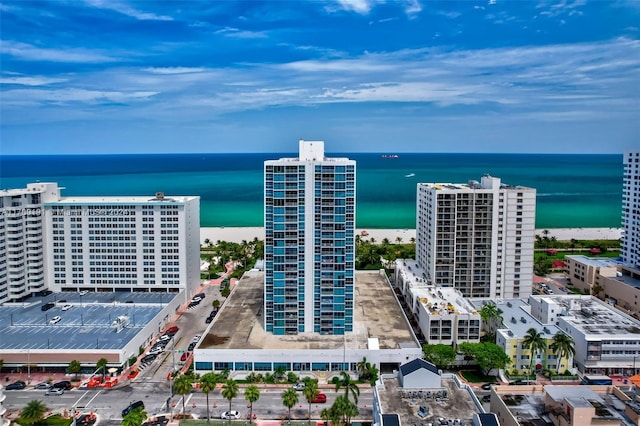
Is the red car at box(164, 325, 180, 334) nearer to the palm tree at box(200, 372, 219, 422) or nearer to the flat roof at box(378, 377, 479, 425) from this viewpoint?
the palm tree at box(200, 372, 219, 422)

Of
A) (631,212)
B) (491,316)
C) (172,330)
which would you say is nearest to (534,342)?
(491,316)

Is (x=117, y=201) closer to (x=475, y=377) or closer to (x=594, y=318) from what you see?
(x=475, y=377)

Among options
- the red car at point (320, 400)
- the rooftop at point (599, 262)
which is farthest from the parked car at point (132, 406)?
the rooftop at point (599, 262)

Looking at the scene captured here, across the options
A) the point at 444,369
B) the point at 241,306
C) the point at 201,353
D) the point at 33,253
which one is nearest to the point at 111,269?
the point at 33,253

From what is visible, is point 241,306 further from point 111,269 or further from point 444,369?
point 444,369

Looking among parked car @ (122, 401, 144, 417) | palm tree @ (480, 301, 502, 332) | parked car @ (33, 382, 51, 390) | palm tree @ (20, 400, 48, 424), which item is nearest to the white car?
parked car @ (122, 401, 144, 417)

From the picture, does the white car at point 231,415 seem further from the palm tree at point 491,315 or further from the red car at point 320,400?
the palm tree at point 491,315
